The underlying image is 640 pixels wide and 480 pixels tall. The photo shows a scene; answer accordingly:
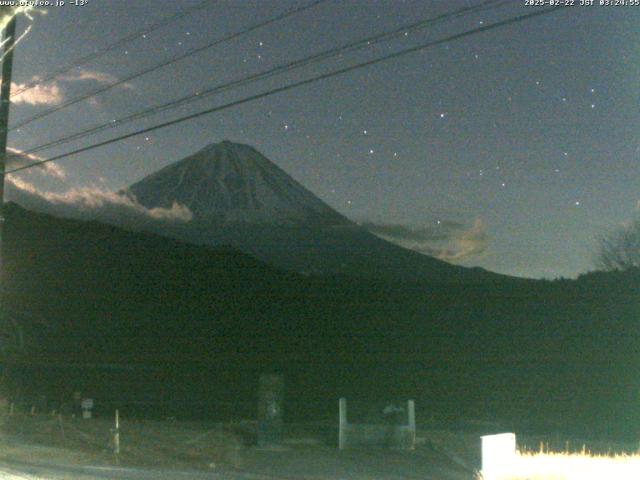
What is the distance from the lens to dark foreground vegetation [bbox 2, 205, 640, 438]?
41594 mm

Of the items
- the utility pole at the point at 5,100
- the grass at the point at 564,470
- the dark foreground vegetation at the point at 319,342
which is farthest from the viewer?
the dark foreground vegetation at the point at 319,342

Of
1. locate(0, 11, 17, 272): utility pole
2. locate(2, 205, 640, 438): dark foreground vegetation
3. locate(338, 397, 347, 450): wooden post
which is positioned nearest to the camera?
locate(0, 11, 17, 272): utility pole

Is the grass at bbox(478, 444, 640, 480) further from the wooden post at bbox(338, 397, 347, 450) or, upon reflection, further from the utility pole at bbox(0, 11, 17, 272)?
the utility pole at bbox(0, 11, 17, 272)

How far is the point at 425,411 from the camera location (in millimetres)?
40000

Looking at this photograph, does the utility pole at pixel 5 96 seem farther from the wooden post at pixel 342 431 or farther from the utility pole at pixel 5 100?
the wooden post at pixel 342 431

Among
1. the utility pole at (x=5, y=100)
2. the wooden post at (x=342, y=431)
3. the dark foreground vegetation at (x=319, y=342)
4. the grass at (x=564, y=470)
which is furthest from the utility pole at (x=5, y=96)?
the dark foreground vegetation at (x=319, y=342)

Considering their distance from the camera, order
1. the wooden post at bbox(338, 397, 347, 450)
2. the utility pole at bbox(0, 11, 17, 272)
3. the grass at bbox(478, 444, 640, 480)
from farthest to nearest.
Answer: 1. the wooden post at bbox(338, 397, 347, 450)
2. the utility pole at bbox(0, 11, 17, 272)
3. the grass at bbox(478, 444, 640, 480)

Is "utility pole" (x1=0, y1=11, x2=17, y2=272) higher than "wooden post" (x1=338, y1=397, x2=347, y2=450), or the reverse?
"utility pole" (x1=0, y1=11, x2=17, y2=272)

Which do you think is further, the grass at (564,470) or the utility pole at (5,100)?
the utility pole at (5,100)

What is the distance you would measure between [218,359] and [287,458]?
43330mm

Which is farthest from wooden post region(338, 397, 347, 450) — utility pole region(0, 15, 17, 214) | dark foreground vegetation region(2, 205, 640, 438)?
dark foreground vegetation region(2, 205, 640, 438)

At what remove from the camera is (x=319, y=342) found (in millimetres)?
62562

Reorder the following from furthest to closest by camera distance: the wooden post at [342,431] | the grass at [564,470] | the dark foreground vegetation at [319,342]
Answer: the dark foreground vegetation at [319,342]
the wooden post at [342,431]
the grass at [564,470]

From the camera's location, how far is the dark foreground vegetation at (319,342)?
41.6 m
